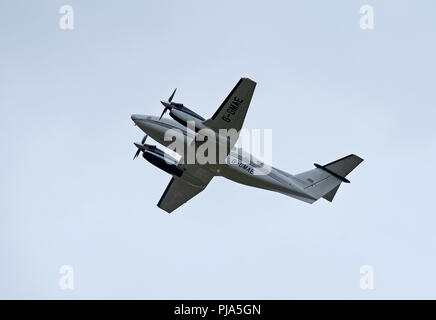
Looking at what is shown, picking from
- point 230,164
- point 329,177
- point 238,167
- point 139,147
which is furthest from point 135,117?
point 329,177

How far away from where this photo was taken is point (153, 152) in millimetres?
40781

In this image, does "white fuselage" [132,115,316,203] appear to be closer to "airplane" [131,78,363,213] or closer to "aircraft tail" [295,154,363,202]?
"airplane" [131,78,363,213]

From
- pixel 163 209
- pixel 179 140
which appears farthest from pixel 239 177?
pixel 163 209

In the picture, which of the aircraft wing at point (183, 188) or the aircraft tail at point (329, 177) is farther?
the aircraft wing at point (183, 188)

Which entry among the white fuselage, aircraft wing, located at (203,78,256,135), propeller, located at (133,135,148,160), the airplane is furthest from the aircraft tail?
propeller, located at (133,135,148,160)

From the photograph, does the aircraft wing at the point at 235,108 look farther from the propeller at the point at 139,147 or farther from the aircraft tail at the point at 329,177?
the aircraft tail at the point at 329,177

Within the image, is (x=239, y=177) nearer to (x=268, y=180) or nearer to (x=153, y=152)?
(x=268, y=180)

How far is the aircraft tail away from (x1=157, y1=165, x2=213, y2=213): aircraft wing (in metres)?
A: 6.57

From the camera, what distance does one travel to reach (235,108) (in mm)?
36750

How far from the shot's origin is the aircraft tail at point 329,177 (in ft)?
136

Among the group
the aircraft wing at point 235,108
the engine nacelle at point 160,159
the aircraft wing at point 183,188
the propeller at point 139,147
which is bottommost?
the aircraft wing at point 183,188

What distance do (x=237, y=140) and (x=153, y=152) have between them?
6252 millimetres

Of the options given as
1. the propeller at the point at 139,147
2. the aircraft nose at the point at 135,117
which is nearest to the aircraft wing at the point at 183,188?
the propeller at the point at 139,147

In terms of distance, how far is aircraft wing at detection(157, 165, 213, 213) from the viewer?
42000mm
